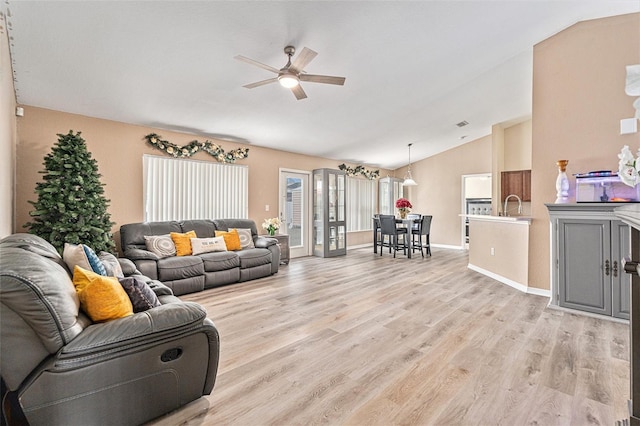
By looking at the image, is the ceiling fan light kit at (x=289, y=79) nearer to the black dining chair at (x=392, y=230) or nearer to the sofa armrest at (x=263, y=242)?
the sofa armrest at (x=263, y=242)

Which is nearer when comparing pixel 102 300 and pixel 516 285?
pixel 102 300

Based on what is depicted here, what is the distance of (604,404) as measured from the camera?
5.85ft

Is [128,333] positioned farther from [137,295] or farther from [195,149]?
[195,149]

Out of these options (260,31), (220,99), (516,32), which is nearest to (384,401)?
(260,31)

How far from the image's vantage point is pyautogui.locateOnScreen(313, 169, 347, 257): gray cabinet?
714 centimetres

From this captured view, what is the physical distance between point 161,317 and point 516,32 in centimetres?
484

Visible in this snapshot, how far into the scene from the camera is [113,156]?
14.9 ft

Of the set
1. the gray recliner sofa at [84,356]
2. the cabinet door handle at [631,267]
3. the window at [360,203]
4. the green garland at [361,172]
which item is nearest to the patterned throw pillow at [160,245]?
the gray recliner sofa at [84,356]

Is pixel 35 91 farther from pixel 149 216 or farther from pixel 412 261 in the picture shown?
pixel 412 261

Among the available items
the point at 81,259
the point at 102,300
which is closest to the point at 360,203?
the point at 81,259

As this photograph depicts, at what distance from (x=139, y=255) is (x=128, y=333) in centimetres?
286

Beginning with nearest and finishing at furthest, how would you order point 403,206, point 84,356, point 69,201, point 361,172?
point 84,356
point 69,201
point 403,206
point 361,172

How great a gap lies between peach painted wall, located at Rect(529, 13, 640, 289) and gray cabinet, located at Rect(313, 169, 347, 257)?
4.15m

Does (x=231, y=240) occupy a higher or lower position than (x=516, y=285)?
higher
